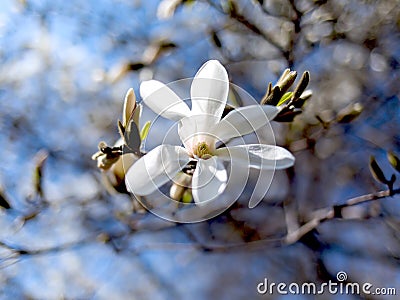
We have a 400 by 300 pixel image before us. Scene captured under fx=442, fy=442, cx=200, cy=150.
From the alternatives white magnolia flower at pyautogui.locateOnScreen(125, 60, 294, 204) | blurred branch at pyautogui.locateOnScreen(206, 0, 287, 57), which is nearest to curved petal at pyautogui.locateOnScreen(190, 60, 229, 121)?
white magnolia flower at pyautogui.locateOnScreen(125, 60, 294, 204)

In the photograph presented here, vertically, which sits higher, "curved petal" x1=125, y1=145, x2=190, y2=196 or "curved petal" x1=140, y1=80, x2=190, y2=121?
"curved petal" x1=140, y1=80, x2=190, y2=121

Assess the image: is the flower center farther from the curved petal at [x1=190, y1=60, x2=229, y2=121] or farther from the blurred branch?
the blurred branch

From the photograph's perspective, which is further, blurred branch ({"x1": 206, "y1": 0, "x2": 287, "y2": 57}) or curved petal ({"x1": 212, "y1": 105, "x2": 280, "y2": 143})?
blurred branch ({"x1": 206, "y1": 0, "x2": 287, "y2": 57})

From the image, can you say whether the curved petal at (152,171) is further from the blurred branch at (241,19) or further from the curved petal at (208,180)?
the blurred branch at (241,19)

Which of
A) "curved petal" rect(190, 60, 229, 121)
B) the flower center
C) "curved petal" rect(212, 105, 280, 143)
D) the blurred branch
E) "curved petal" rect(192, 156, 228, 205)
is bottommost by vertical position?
the blurred branch

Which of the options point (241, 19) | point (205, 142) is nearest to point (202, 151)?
point (205, 142)

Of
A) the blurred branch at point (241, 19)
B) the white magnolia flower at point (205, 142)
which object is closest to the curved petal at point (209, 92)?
Result: the white magnolia flower at point (205, 142)
